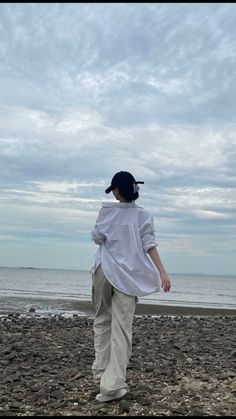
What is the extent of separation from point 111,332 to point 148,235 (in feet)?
3.62

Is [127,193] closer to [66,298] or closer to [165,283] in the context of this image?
[165,283]

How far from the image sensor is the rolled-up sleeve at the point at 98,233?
528 cm

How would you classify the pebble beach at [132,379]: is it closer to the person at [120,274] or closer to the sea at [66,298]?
the person at [120,274]

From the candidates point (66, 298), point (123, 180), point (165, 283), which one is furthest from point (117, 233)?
point (66, 298)

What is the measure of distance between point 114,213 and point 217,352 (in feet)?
14.9

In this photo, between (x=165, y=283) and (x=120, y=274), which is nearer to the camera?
(x=165, y=283)

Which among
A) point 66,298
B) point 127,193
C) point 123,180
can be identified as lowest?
point 66,298

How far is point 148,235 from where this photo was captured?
17.1ft

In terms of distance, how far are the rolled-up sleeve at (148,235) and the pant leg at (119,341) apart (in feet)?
1.89

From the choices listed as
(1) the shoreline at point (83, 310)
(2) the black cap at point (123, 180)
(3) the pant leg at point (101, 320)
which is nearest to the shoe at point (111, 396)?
(3) the pant leg at point (101, 320)

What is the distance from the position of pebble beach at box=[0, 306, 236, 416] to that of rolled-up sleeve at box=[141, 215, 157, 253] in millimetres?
1610

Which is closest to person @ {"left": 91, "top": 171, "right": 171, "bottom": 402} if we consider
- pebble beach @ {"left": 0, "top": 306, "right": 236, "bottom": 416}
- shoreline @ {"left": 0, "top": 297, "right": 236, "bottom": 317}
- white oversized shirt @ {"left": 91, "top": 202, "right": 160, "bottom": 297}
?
white oversized shirt @ {"left": 91, "top": 202, "right": 160, "bottom": 297}

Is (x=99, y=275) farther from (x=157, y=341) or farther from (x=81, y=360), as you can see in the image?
(x=157, y=341)

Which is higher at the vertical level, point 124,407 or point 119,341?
point 119,341
